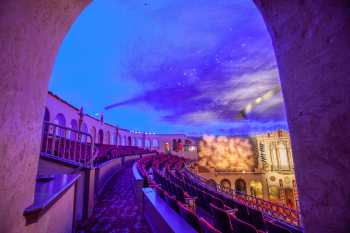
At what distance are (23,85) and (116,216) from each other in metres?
3.11

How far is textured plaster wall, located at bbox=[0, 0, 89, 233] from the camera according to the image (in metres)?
0.86

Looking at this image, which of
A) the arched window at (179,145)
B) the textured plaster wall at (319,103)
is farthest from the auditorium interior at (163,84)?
the arched window at (179,145)

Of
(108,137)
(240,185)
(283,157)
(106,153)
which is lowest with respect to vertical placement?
(240,185)

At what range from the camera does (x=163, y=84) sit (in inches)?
476

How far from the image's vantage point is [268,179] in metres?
21.2

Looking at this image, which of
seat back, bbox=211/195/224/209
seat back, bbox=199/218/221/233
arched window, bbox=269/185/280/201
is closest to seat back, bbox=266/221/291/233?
seat back, bbox=211/195/224/209

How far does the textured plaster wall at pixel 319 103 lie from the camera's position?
67 cm

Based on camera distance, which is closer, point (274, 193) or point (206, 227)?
point (206, 227)

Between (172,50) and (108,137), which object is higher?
(172,50)

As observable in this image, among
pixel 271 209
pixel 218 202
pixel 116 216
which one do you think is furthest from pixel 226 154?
pixel 116 216

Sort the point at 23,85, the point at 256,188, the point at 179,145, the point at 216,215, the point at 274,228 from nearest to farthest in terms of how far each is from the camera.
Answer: the point at 23,85 < the point at 216,215 < the point at 274,228 < the point at 256,188 < the point at 179,145

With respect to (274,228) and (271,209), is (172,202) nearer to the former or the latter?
(274,228)

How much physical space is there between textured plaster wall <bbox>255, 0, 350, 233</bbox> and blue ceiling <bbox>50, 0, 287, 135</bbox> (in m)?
4.47

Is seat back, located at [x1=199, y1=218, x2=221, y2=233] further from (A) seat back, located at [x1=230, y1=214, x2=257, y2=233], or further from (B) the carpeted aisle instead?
(B) the carpeted aisle
